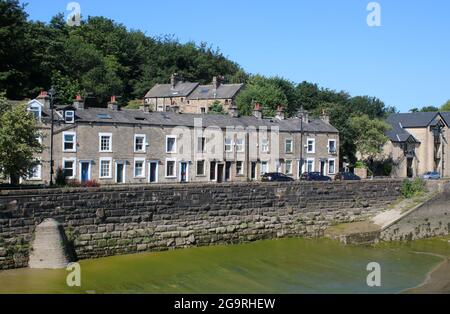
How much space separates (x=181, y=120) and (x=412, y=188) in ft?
66.1

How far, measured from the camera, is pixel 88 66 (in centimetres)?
8738

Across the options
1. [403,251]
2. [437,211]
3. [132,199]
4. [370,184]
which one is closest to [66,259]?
[132,199]

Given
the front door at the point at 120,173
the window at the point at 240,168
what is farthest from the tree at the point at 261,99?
the front door at the point at 120,173

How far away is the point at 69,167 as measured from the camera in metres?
46.8

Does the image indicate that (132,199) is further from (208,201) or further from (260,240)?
(260,240)

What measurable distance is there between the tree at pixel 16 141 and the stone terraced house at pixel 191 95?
180 feet

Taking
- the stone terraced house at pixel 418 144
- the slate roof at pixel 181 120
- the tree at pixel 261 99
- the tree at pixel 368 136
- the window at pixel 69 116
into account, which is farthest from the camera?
the tree at pixel 261 99

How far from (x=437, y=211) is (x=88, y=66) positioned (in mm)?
58148

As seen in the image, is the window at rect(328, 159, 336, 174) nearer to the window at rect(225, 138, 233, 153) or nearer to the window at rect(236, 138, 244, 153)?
the window at rect(236, 138, 244, 153)

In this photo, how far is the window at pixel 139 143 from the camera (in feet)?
164

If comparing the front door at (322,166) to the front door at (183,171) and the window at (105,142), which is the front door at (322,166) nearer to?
the front door at (183,171)

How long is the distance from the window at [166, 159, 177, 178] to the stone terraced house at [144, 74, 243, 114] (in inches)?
1365

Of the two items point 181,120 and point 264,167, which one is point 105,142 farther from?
point 264,167

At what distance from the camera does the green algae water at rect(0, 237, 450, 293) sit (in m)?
24.3
